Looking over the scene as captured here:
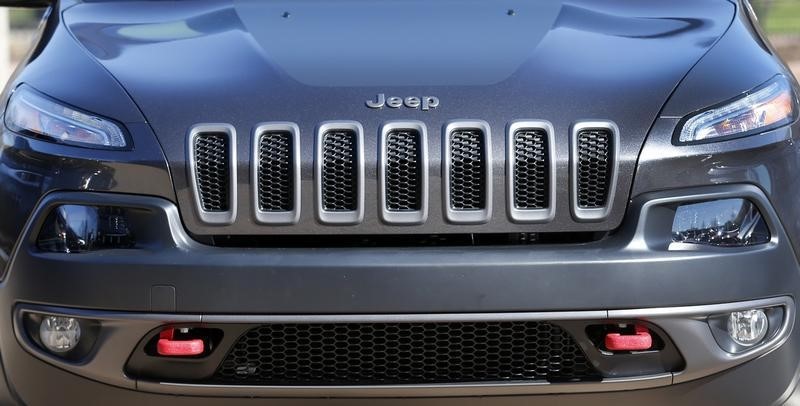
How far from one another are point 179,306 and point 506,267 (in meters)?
0.77

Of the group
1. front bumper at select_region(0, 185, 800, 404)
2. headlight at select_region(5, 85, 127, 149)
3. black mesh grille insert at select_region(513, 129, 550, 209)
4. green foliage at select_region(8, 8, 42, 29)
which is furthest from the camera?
green foliage at select_region(8, 8, 42, 29)

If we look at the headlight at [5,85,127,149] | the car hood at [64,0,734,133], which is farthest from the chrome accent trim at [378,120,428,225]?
the headlight at [5,85,127,149]

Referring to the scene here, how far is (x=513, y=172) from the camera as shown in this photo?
121 inches

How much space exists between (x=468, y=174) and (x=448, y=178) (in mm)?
55

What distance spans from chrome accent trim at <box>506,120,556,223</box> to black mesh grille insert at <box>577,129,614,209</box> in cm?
7

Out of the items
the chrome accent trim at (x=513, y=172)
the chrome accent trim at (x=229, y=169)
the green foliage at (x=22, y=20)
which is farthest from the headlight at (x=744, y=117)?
the green foliage at (x=22, y=20)

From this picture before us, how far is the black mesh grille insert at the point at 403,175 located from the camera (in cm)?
310

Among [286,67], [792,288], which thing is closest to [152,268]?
[286,67]

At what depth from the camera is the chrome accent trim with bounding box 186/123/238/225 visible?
122 inches

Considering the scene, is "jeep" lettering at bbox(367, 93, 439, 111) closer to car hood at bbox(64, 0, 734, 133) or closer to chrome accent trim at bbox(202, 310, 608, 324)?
car hood at bbox(64, 0, 734, 133)

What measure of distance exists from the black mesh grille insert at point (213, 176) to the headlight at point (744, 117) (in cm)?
112

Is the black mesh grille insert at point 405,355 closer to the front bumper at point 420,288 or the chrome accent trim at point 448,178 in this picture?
the front bumper at point 420,288

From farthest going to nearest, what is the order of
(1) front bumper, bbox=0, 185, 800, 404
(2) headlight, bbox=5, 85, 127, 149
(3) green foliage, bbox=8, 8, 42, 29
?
1. (3) green foliage, bbox=8, 8, 42, 29
2. (2) headlight, bbox=5, 85, 127, 149
3. (1) front bumper, bbox=0, 185, 800, 404

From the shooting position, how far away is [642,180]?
313 centimetres
